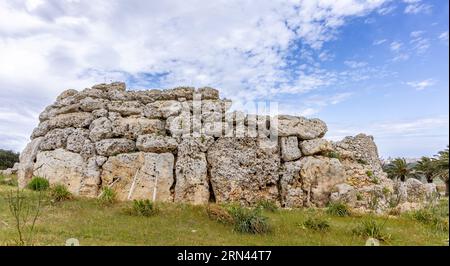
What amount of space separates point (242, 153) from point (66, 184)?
9.09 meters

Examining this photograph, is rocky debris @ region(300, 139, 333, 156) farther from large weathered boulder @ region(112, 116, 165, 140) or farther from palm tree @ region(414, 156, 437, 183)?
palm tree @ region(414, 156, 437, 183)

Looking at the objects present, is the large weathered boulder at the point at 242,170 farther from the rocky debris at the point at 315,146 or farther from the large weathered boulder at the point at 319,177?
the rocky debris at the point at 315,146

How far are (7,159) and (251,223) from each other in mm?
40583

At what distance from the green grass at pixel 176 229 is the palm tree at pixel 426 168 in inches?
886

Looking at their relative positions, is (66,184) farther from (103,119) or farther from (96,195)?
(103,119)

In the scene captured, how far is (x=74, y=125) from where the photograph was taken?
20562mm

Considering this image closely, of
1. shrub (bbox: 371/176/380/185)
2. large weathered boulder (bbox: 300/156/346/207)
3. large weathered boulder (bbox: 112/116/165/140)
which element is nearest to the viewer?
large weathered boulder (bbox: 300/156/346/207)

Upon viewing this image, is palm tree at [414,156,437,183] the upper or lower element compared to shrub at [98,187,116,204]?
upper

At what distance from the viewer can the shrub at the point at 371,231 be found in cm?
1234

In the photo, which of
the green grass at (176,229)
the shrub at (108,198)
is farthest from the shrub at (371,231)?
the shrub at (108,198)

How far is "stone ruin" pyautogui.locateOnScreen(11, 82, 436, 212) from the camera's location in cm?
1795

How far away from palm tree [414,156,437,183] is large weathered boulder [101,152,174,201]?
27075 mm

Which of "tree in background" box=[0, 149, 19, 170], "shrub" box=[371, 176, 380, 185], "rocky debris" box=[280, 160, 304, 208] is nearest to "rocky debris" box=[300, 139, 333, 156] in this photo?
"rocky debris" box=[280, 160, 304, 208]
